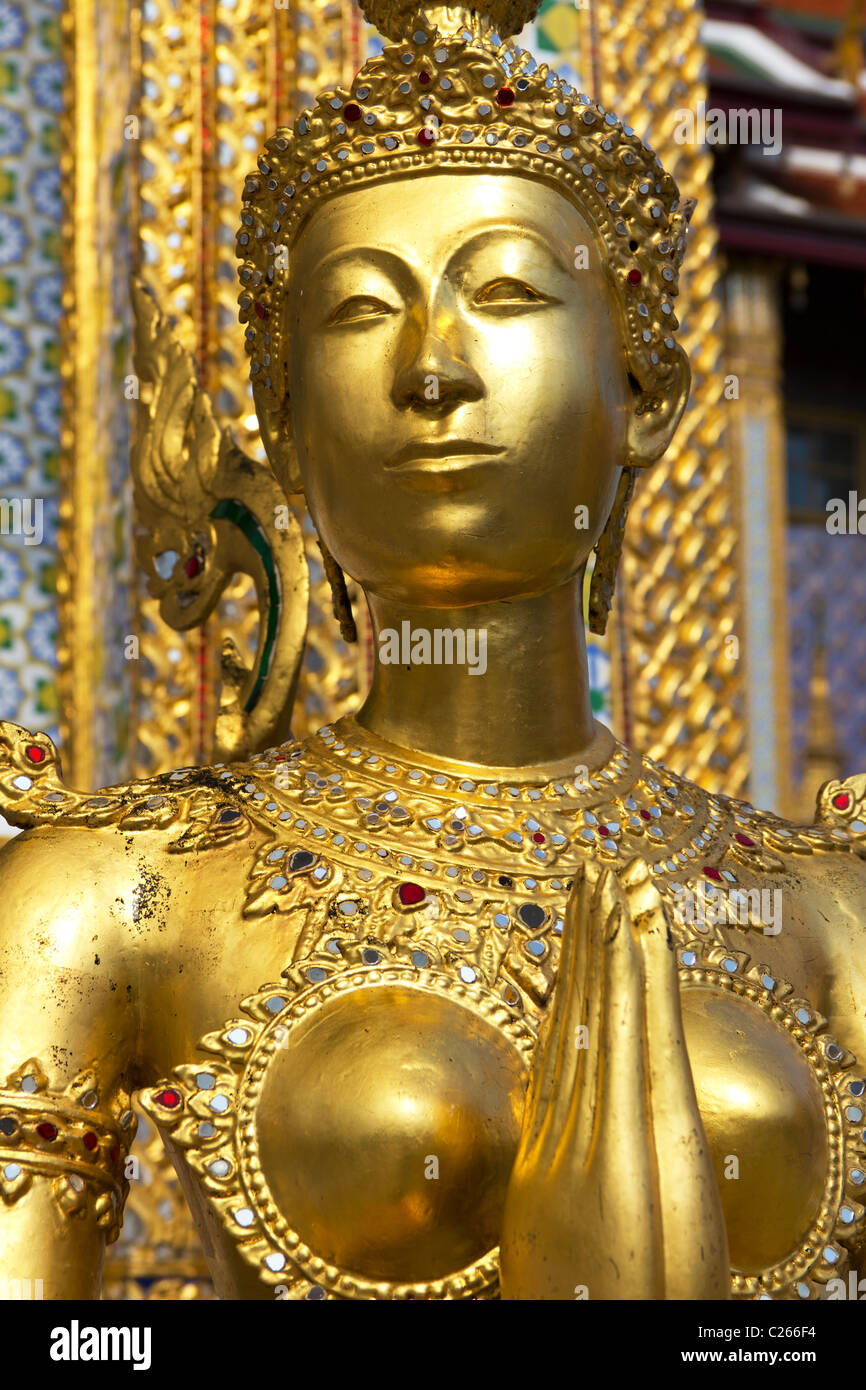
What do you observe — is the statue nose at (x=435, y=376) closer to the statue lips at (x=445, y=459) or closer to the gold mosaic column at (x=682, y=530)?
the statue lips at (x=445, y=459)

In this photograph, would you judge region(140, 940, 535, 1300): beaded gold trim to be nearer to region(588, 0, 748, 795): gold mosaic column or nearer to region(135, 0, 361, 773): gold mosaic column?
region(135, 0, 361, 773): gold mosaic column

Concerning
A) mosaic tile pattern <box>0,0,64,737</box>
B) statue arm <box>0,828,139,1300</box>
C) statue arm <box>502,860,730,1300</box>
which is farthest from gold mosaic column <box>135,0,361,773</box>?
statue arm <box>502,860,730,1300</box>

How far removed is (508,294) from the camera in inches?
90.0

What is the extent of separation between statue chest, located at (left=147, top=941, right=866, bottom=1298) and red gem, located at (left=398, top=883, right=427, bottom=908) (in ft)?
0.16

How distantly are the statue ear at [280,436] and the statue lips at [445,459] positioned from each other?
0.28 metres

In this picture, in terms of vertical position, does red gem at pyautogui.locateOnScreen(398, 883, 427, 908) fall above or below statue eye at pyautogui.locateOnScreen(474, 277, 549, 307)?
below

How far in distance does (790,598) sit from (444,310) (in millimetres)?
3185

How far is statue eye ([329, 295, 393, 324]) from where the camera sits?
2.29 metres

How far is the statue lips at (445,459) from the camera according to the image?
2.22m
